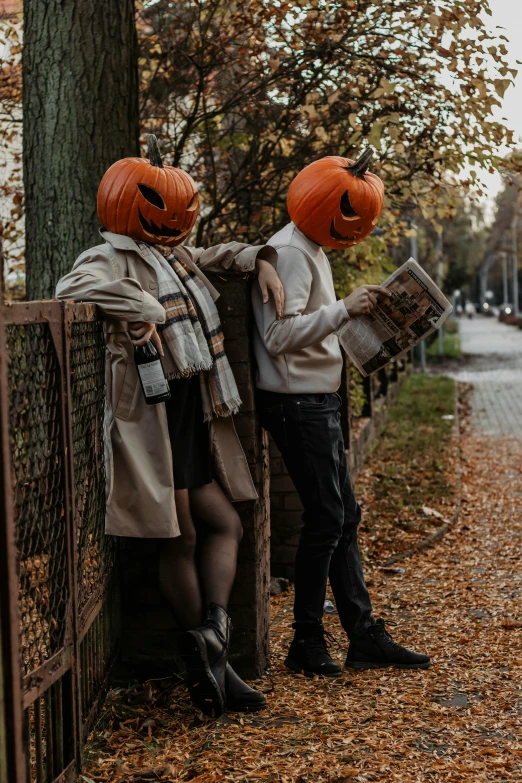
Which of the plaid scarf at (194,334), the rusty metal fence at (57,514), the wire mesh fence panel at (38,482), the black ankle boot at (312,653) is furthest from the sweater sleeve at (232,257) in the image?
the black ankle boot at (312,653)

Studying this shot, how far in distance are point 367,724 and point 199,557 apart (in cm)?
91

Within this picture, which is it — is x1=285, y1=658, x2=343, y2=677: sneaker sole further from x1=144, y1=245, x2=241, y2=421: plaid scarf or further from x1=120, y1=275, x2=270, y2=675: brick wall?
x1=144, y1=245, x2=241, y2=421: plaid scarf

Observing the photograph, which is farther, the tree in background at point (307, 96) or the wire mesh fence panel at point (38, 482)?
the tree in background at point (307, 96)

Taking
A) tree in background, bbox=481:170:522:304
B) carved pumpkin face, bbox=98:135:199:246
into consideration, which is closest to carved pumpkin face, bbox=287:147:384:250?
carved pumpkin face, bbox=98:135:199:246

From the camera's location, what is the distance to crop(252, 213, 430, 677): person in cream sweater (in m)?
4.10

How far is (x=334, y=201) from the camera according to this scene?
4.31m

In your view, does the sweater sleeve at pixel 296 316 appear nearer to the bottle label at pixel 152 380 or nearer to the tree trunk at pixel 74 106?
the bottle label at pixel 152 380

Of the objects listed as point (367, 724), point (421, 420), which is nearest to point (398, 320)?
point (367, 724)

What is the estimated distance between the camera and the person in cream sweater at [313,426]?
4098 mm

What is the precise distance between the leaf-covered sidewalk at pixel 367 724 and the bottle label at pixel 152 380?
126cm

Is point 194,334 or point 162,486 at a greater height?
point 194,334

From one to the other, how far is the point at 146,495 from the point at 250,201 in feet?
14.5

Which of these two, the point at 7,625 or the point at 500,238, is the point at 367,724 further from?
the point at 500,238

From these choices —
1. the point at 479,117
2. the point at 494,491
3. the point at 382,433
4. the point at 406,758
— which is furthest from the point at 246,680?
the point at 382,433
